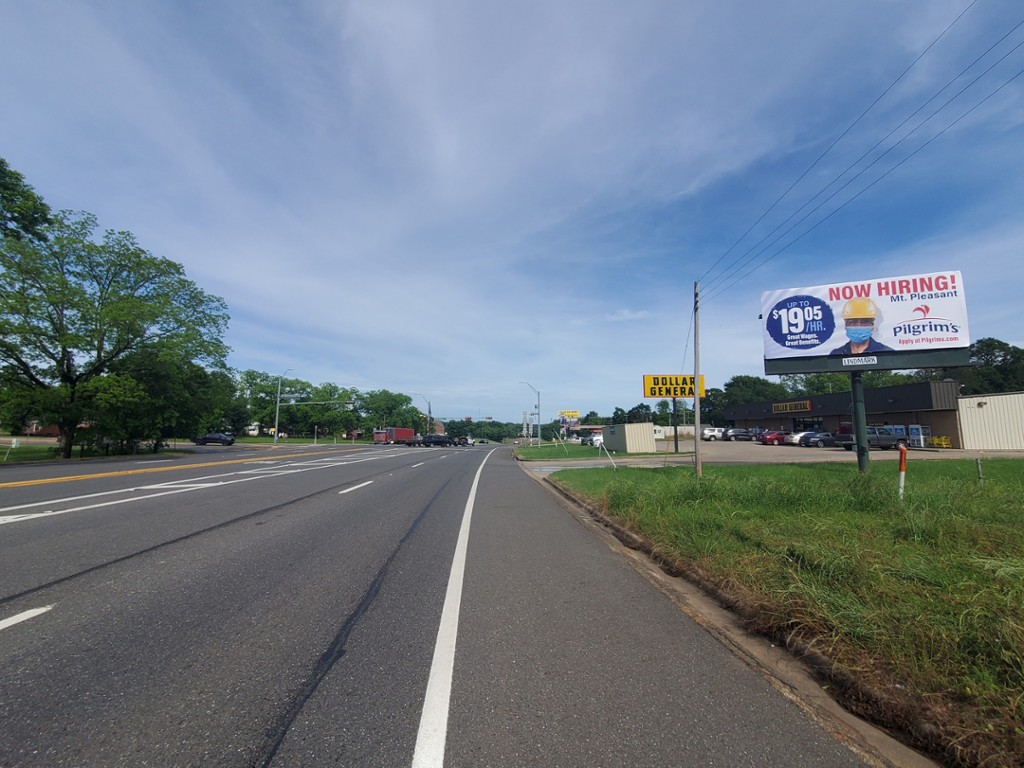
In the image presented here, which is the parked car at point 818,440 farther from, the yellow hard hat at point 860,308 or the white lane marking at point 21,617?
the white lane marking at point 21,617

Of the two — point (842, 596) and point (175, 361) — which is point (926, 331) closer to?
point (842, 596)

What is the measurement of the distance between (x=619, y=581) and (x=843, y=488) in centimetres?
661

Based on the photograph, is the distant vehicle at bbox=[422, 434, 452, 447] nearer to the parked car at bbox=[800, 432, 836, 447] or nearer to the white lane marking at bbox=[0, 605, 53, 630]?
the parked car at bbox=[800, 432, 836, 447]

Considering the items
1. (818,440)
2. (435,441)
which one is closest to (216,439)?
(435,441)

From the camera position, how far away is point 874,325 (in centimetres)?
1884

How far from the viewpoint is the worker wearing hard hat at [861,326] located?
18.9 meters

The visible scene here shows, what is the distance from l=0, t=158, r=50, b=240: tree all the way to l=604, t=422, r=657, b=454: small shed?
39.5m

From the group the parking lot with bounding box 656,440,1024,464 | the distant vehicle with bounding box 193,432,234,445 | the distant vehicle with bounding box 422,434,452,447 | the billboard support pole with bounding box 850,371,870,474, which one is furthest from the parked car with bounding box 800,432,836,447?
the distant vehicle with bounding box 193,432,234,445

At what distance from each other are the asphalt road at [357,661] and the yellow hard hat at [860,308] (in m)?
17.6

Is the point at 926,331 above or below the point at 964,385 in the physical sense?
below

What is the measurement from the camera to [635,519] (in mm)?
8797

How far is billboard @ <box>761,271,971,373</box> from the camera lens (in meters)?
18.4

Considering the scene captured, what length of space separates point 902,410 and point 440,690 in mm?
50146

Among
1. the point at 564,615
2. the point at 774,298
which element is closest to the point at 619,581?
the point at 564,615
